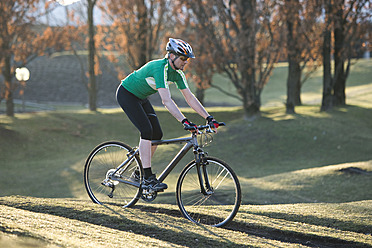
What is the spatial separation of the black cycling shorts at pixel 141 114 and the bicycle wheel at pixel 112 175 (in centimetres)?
54

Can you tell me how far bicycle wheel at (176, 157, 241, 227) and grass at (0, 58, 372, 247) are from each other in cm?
21

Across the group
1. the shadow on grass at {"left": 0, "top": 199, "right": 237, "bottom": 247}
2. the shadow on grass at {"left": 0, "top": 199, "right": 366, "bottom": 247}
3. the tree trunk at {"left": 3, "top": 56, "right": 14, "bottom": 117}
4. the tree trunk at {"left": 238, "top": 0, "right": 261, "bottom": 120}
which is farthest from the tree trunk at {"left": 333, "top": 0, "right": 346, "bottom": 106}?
the shadow on grass at {"left": 0, "top": 199, "right": 237, "bottom": 247}

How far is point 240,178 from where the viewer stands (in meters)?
12.0

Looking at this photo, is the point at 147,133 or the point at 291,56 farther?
the point at 291,56

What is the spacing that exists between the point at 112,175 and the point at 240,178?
20.5ft

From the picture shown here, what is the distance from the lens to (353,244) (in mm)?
5027

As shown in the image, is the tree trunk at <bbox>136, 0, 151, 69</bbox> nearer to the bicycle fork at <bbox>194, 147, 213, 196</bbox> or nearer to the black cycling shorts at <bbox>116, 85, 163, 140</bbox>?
the black cycling shorts at <bbox>116, 85, 163, 140</bbox>

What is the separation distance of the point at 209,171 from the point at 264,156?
950 cm

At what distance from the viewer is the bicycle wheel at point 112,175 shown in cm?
608

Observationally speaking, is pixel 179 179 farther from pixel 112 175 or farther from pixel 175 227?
pixel 112 175

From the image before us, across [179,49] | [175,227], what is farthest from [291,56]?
[175,227]

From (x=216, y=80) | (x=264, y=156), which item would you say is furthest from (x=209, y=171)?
(x=216, y=80)

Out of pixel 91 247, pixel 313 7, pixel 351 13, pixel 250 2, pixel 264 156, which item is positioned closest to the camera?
pixel 91 247

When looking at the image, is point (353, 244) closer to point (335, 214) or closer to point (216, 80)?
point (335, 214)
